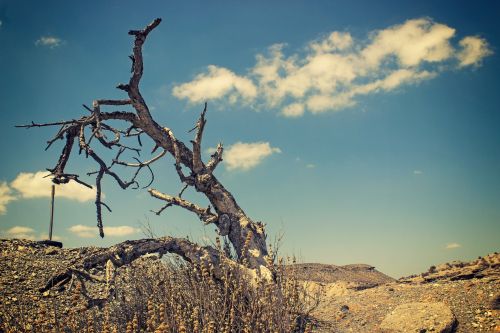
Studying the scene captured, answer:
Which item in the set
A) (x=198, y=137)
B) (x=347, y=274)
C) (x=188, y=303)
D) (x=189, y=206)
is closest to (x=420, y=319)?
(x=188, y=303)

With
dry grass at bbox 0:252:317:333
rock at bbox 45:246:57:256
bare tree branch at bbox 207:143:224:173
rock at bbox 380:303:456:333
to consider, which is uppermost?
bare tree branch at bbox 207:143:224:173

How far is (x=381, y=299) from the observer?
798 centimetres

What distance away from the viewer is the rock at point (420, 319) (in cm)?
615

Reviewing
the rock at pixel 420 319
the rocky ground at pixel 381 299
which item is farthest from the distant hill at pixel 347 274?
the rock at pixel 420 319

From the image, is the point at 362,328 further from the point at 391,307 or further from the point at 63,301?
the point at 63,301

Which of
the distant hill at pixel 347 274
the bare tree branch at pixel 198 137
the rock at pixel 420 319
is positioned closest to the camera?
the rock at pixel 420 319

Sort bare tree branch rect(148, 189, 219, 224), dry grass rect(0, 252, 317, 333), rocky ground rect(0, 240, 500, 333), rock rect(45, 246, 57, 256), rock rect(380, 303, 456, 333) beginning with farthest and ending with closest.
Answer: rock rect(45, 246, 57, 256)
bare tree branch rect(148, 189, 219, 224)
rocky ground rect(0, 240, 500, 333)
rock rect(380, 303, 456, 333)
dry grass rect(0, 252, 317, 333)

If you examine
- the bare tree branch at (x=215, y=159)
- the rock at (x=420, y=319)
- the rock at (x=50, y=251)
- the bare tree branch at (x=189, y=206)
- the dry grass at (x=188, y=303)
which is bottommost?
the rock at (x=420, y=319)

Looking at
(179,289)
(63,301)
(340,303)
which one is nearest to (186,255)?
(179,289)

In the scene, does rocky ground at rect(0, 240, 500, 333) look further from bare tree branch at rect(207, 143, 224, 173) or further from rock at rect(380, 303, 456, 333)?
bare tree branch at rect(207, 143, 224, 173)

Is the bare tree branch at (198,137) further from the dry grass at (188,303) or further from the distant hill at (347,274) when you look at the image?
the distant hill at (347,274)

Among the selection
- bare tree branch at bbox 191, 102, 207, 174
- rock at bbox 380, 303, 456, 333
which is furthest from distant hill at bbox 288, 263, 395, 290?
bare tree branch at bbox 191, 102, 207, 174

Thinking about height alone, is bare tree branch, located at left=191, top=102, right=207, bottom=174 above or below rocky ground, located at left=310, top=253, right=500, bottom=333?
above

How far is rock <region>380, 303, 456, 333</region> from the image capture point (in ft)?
20.2
